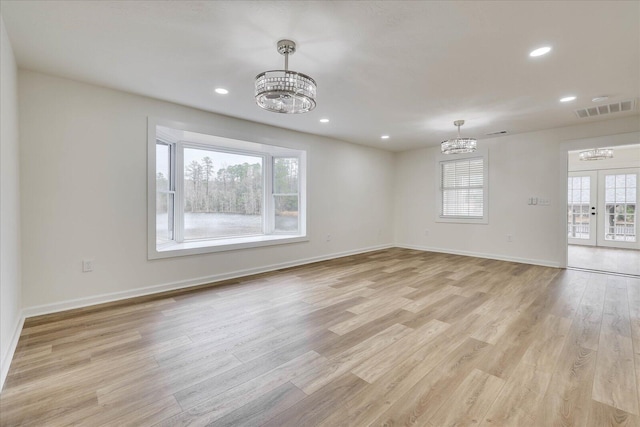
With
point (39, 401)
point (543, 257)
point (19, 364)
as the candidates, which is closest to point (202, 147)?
point (19, 364)

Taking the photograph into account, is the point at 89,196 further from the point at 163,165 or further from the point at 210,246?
the point at 210,246

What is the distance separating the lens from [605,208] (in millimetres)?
7109

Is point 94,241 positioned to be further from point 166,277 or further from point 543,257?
point 543,257

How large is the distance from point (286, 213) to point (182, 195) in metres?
1.89

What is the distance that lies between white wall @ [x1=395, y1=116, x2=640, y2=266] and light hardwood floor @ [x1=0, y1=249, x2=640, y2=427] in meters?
1.73

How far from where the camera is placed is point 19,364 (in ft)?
6.56

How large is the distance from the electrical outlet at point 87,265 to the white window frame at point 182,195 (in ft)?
1.87

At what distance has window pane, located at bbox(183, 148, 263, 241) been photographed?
183 inches

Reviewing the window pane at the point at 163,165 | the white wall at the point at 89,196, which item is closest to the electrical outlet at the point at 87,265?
the white wall at the point at 89,196

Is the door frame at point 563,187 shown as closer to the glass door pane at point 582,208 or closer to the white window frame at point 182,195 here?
the glass door pane at point 582,208

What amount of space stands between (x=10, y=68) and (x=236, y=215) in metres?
3.28

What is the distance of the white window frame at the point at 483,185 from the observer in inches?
232

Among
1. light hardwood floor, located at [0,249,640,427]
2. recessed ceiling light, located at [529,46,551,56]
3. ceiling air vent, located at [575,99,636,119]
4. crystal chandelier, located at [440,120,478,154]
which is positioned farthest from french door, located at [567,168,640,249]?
recessed ceiling light, located at [529,46,551,56]

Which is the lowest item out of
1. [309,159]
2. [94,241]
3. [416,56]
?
[94,241]
